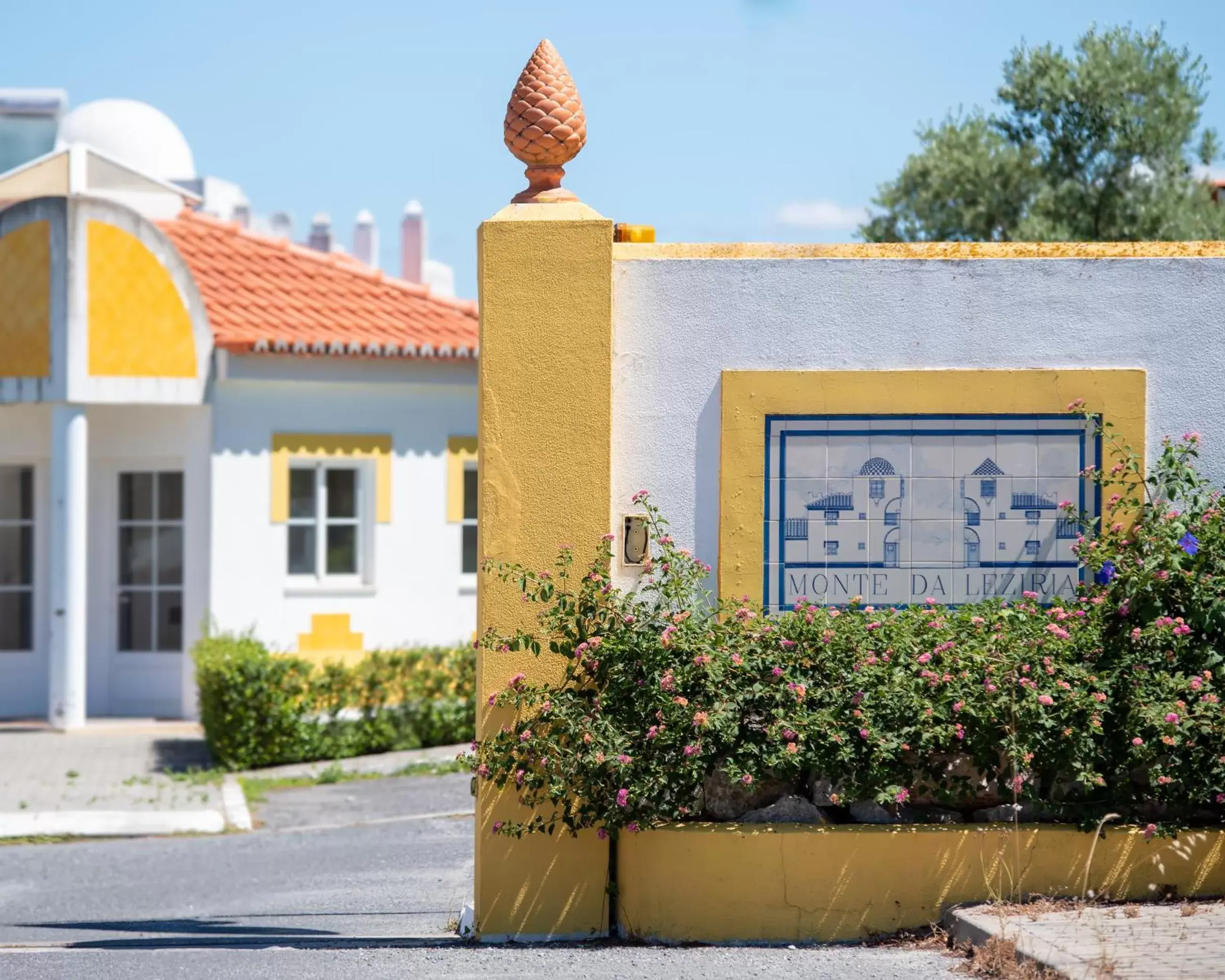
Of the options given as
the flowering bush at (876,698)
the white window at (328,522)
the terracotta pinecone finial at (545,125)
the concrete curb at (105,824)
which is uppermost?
the terracotta pinecone finial at (545,125)

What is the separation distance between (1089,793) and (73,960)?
441cm

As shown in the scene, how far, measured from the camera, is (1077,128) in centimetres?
2103

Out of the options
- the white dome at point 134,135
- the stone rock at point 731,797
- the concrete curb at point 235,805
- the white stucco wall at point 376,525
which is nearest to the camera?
the stone rock at point 731,797

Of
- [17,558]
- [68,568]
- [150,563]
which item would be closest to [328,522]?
[150,563]

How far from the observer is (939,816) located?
21.2ft

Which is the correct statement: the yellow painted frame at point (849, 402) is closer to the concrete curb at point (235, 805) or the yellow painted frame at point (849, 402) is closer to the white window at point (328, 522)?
the concrete curb at point (235, 805)

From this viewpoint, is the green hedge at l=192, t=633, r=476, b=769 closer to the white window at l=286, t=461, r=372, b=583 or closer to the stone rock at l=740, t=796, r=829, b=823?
the white window at l=286, t=461, r=372, b=583

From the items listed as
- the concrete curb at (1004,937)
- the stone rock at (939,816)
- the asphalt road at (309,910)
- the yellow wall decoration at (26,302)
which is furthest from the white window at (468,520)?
the concrete curb at (1004,937)

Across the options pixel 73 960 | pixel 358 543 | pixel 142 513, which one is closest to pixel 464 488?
pixel 358 543

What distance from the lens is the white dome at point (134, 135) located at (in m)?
20.7

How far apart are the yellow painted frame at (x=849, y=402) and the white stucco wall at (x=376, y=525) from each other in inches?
355

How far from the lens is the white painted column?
14195mm

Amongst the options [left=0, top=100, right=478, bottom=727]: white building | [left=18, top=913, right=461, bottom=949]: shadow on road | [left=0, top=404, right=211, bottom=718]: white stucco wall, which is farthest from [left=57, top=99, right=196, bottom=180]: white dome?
[left=18, top=913, right=461, bottom=949]: shadow on road

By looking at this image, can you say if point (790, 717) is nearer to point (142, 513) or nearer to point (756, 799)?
point (756, 799)
